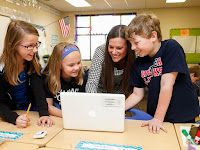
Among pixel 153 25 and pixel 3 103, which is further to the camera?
pixel 3 103

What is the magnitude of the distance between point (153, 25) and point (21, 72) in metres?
0.95

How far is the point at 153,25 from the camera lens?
4.01ft

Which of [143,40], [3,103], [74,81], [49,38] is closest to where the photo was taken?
[143,40]

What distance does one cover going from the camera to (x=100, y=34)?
7.02m

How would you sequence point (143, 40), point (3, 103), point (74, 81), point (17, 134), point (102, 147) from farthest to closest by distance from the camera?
point (74, 81)
point (3, 103)
point (143, 40)
point (17, 134)
point (102, 147)

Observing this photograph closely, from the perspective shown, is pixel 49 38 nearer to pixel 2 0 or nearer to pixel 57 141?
pixel 2 0

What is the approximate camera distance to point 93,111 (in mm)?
1033

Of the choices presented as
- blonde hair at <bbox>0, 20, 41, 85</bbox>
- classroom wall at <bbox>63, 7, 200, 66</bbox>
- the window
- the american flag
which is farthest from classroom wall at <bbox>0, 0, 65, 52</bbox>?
blonde hair at <bbox>0, 20, 41, 85</bbox>

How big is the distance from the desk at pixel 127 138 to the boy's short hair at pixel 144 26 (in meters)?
0.55

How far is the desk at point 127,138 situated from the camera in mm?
912

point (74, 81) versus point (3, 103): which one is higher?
point (74, 81)

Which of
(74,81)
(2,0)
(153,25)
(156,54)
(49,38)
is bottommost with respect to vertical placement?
(74,81)

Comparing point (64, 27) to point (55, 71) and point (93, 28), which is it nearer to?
point (93, 28)

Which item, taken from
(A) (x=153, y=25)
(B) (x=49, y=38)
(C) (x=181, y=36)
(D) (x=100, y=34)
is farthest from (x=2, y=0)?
(C) (x=181, y=36)
